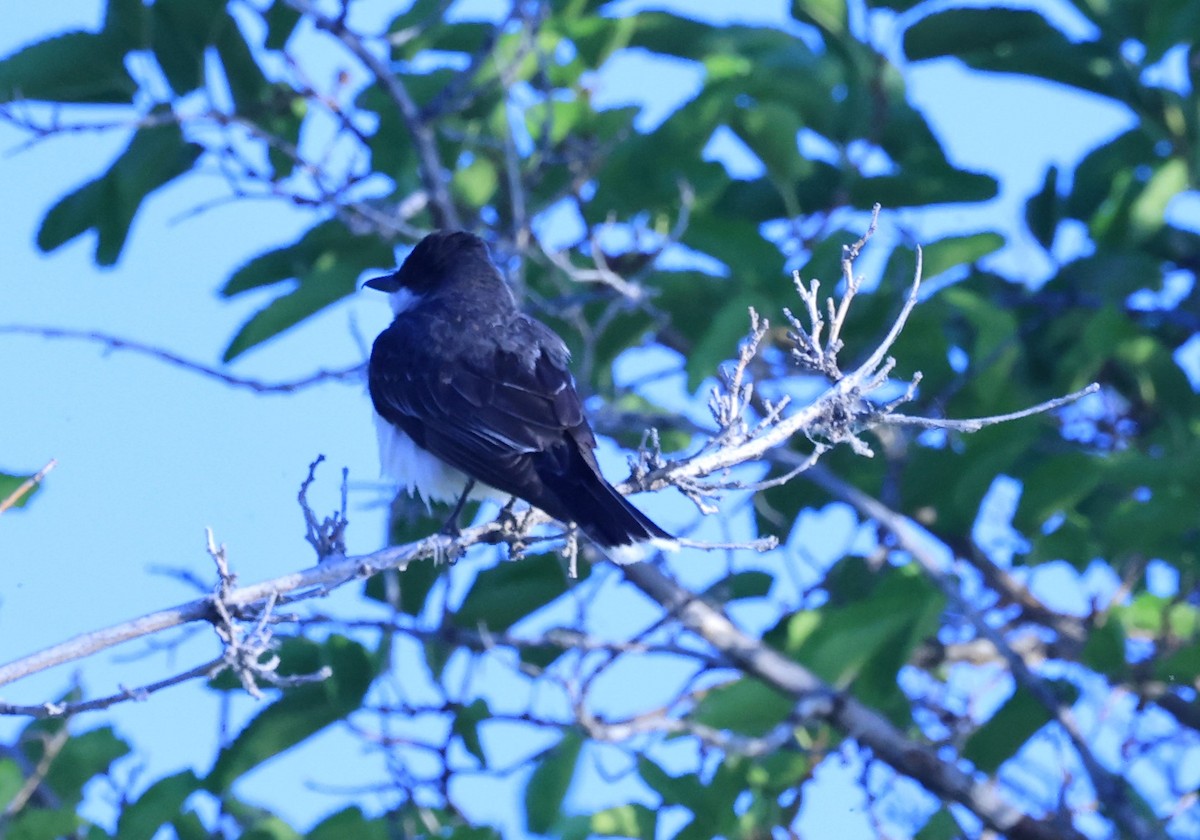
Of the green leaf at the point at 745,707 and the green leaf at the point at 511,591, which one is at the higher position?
the green leaf at the point at 511,591

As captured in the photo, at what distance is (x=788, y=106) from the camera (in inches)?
268

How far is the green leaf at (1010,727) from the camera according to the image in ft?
21.4

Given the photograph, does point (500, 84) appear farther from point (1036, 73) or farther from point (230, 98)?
point (1036, 73)

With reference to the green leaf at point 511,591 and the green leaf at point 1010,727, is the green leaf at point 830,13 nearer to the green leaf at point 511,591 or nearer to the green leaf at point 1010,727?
the green leaf at point 511,591

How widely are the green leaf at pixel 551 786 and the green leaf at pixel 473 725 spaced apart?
372mm

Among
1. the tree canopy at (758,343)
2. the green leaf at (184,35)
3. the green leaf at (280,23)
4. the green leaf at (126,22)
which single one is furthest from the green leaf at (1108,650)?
the green leaf at (126,22)

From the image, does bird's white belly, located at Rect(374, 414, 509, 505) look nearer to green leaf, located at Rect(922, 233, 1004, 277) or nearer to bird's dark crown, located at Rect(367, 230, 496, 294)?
bird's dark crown, located at Rect(367, 230, 496, 294)

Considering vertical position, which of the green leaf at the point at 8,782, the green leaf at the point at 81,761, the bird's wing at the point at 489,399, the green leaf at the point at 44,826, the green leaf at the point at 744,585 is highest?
the bird's wing at the point at 489,399

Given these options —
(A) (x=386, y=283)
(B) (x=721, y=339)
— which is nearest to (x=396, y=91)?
(A) (x=386, y=283)

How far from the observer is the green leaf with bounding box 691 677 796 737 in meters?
6.12

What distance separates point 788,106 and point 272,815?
3564 millimetres

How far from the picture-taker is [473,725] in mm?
6316

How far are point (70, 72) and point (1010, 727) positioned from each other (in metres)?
4.81

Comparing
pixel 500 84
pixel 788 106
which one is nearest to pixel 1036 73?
pixel 788 106
